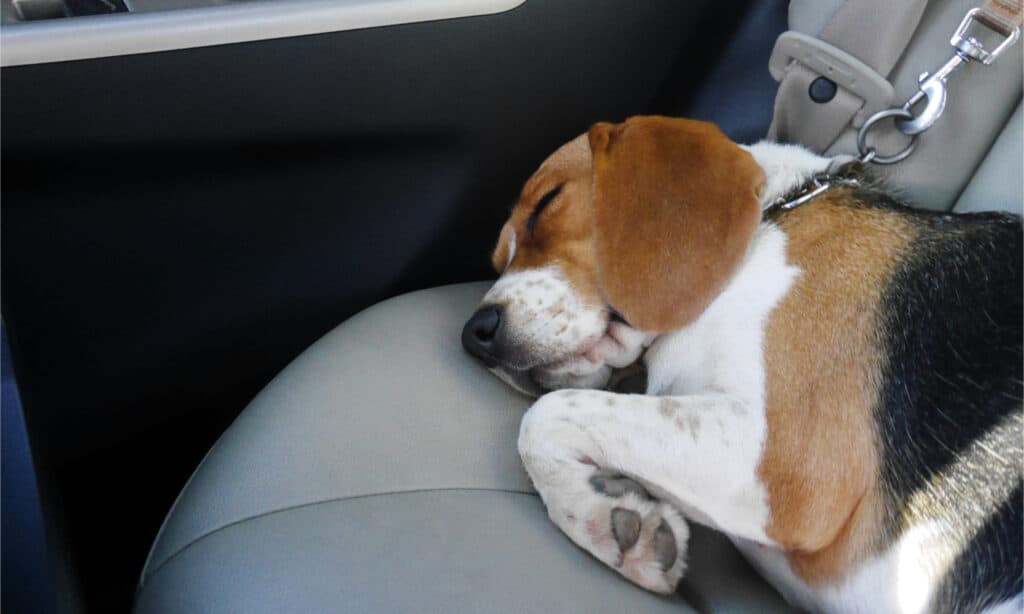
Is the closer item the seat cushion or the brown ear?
the seat cushion

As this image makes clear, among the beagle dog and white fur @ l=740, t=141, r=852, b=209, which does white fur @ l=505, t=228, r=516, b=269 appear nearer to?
the beagle dog

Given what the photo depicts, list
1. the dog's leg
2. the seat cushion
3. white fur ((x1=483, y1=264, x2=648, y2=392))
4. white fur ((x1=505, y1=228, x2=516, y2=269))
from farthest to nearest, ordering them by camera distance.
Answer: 1. white fur ((x1=505, y1=228, x2=516, y2=269))
2. white fur ((x1=483, y1=264, x2=648, y2=392))
3. the dog's leg
4. the seat cushion

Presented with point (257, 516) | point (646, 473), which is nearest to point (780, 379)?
point (646, 473)

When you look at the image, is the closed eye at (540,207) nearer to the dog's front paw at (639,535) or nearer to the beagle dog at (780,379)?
the beagle dog at (780,379)

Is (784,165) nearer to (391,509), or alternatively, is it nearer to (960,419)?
(960,419)

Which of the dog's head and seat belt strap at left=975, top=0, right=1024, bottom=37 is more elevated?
seat belt strap at left=975, top=0, right=1024, bottom=37

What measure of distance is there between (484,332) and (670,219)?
15.6 inches

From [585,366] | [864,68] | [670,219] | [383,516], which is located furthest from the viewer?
[864,68]

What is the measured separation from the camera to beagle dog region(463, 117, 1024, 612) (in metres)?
1.47

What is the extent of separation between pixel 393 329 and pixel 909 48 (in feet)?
3.83

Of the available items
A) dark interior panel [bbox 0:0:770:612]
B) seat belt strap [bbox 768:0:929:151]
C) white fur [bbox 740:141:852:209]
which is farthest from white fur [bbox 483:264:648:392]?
seat belt strap [bbox 768:0:929:151]

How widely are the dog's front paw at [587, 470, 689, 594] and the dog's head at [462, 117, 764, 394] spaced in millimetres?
284

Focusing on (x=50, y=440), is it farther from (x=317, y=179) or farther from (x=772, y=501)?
(x=772, y=501)

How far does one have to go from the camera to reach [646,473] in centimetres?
149
